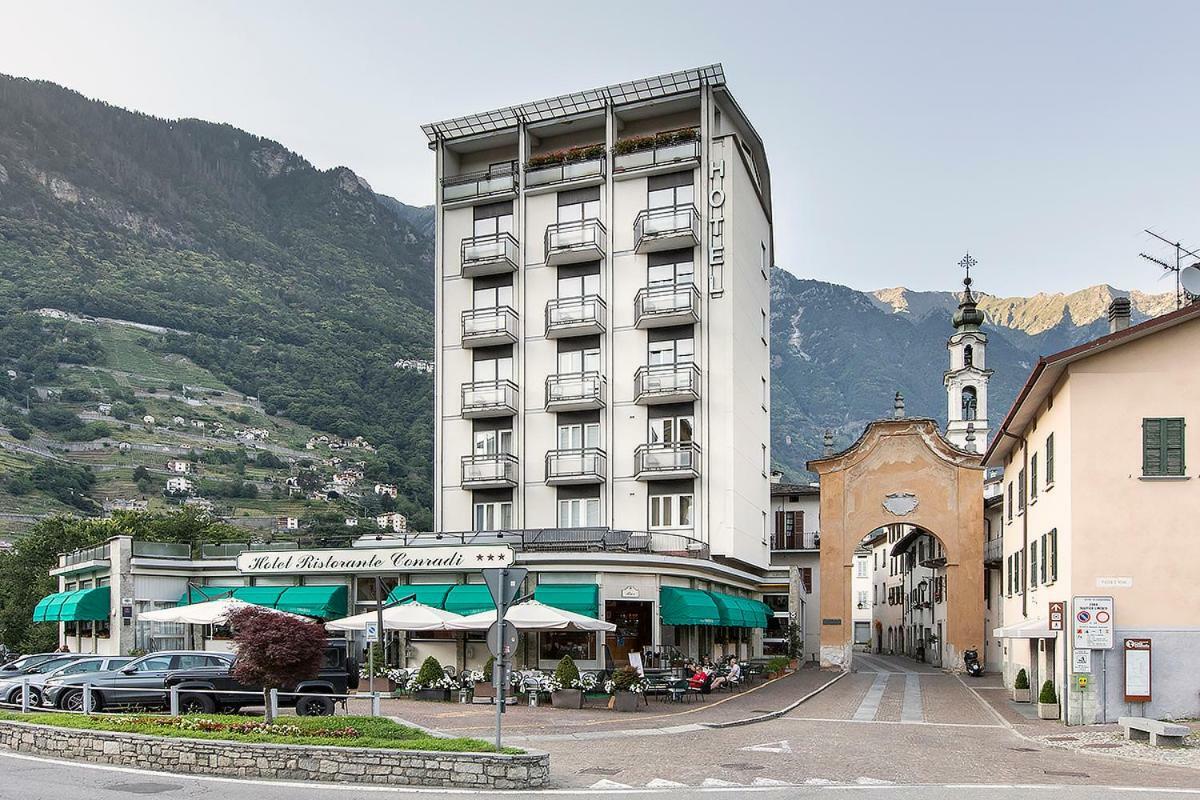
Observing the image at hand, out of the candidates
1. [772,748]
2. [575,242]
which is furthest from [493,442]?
[772,748]

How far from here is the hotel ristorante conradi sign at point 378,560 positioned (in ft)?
134

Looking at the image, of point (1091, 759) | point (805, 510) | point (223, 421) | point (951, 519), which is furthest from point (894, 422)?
point (223, 421)

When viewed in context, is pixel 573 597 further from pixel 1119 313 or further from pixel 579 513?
pixel 1119 313

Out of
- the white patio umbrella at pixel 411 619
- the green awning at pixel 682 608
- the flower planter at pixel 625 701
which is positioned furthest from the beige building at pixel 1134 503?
the white patio umbrella at pixel 411 619

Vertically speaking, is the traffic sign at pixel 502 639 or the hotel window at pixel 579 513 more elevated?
the hotel window at pixel 579 513

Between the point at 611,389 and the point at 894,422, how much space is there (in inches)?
760

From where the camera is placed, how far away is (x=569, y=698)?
32.7 m

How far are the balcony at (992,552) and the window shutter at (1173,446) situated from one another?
3009 centimetres

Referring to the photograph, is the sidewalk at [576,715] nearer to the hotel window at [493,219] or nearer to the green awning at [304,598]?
the green awning at [304,598]

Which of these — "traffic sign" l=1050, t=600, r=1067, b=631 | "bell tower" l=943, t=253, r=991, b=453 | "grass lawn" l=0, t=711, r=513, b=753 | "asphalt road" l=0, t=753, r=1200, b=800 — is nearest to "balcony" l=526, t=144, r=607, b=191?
"traffic sign" l=1050, t=600, r=1067, b=631

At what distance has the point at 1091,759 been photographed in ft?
73.9

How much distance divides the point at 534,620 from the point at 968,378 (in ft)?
195

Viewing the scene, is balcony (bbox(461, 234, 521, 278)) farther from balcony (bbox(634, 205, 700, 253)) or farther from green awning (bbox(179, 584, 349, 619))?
green awning (bbox(179, 584, 349, 619))

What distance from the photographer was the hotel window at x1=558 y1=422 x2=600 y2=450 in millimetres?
51156
